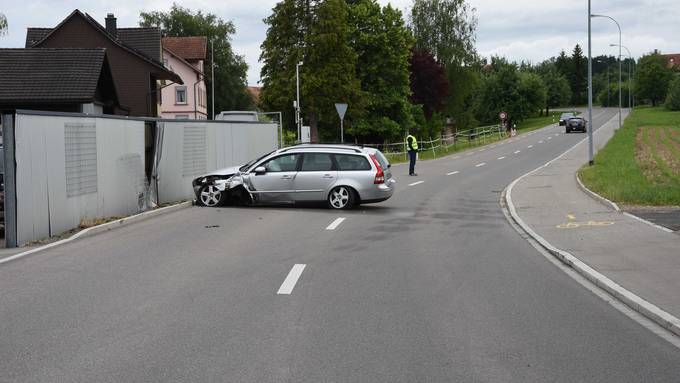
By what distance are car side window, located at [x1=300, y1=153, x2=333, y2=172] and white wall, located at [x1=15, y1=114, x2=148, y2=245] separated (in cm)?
377

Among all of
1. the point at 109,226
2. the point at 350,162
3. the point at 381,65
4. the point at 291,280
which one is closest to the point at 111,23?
the point at 381,65

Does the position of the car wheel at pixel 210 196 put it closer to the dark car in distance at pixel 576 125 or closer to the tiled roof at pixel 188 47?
the tiled roof at pixel 188 47

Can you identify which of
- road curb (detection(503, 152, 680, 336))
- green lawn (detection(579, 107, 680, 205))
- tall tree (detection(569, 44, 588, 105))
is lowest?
road curb (detection(503, 152, 680, 336))

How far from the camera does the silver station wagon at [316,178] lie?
742 inches

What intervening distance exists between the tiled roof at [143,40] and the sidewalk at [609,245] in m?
38.4

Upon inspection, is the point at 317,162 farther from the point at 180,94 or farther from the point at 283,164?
the point at 180,94

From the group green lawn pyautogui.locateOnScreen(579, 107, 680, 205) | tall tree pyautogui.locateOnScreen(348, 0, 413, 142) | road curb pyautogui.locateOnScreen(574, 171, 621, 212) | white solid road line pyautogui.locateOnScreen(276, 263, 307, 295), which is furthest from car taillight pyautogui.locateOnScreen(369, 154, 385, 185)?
tall tree pyautogui.locateOnScreen(348, 0, 413, 142)

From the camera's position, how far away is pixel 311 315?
7.52 meters

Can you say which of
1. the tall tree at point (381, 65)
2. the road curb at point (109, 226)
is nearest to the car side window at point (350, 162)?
the road curb at point (109, 226)

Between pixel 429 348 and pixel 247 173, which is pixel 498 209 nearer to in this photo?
pixel 247 173

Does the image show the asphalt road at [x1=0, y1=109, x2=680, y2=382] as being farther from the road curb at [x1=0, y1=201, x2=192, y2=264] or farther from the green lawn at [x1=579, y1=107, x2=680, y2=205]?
the green lawn at [x1=579, y1=107, x2=680, y2=205]

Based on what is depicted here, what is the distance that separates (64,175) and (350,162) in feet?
22.7

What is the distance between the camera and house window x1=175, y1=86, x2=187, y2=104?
76625 mm

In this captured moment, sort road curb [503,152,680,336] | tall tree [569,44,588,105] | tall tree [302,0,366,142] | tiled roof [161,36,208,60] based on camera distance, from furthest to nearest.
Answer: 1. tall tree [569,44,588,105]
2. tiled roof [161,36,208,60]
3. tall tree [302,0,366,142]
4. road curb [503,152,680,336]
